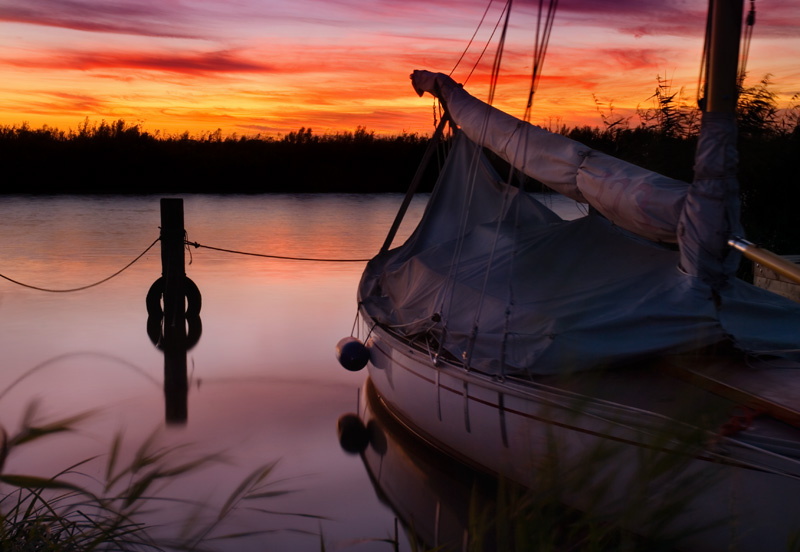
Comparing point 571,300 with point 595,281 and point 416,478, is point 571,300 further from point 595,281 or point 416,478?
point 416,478

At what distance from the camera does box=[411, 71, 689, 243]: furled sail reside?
479 cm

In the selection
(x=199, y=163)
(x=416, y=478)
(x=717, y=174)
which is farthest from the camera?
(x=199, y=163)

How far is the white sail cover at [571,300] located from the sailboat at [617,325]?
1cm

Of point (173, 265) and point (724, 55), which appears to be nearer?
point (724, 55)

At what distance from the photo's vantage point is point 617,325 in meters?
4.70

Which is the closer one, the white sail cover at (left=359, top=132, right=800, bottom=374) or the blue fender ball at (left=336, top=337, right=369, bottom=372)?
the white sail cover at (left=359, top=132, right=800, bottom=374)

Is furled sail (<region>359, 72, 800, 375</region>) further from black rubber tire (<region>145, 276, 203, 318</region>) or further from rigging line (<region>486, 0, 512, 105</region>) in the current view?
black rubber tire (<region>145, 276, 203, 318</region>)

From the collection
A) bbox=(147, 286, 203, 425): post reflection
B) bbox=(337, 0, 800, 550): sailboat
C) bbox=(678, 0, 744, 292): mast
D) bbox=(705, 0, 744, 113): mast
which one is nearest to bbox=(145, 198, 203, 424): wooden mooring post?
bbox=(147, 286, 203, 425): post reflection

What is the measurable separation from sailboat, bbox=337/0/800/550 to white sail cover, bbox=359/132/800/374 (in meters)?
0.01

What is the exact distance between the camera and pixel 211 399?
25.5ft

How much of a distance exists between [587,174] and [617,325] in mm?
1041

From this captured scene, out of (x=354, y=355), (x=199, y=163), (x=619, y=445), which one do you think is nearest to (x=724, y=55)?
(x=354, y=355)

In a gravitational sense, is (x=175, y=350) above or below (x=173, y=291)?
below

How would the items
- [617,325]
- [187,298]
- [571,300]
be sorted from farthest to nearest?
[187,298] < [571,300] < [617,325]
